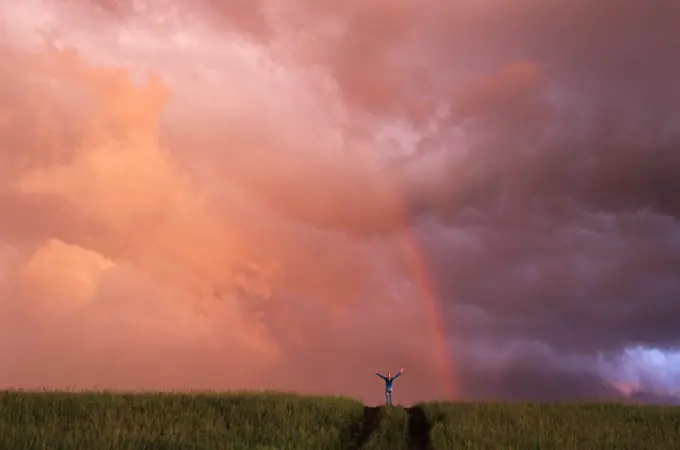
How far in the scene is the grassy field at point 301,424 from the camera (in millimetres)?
19406

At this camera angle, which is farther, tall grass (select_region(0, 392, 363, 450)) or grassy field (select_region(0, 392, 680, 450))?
grassy field (select_region(0, 392, 680, 450))

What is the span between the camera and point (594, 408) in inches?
1144

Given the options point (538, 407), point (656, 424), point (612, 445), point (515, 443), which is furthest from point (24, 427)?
point (656, 424)

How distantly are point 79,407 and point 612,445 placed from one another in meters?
18.1

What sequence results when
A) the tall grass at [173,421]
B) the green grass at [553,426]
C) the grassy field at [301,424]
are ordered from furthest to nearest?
the green grass at [553,426]
the grassy field at [301,424]
the tall grass at [173,421]

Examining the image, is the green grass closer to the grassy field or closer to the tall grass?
the grassy field

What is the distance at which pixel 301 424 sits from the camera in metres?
22.7

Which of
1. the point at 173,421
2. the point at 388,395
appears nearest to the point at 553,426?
the point at 388,395

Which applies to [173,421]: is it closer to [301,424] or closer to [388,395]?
[301,424]

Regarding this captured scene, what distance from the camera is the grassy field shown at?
19.4 m

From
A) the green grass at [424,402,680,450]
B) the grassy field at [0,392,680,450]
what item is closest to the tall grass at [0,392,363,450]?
the grassy field at [0,392,680,450]

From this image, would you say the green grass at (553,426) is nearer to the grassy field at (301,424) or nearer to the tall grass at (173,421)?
the grassy field at (301,424)

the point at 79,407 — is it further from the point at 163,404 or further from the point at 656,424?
the point at 656,424

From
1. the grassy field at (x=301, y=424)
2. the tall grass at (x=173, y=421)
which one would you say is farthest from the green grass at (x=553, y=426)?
the tall grass at (x=173, y=421)
